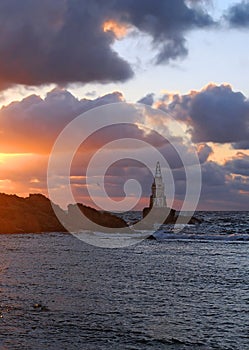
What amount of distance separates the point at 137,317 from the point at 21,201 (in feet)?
311

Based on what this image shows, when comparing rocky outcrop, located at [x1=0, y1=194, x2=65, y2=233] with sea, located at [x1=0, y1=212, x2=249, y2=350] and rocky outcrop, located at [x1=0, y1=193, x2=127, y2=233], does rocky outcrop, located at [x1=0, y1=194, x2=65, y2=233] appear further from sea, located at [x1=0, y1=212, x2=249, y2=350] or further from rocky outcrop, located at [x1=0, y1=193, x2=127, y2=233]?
sea, located at [x1=0, y1=212, x2=249, y2=350]

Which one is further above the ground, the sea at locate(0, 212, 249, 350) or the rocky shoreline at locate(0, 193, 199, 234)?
the rocky shoreline at locate(0, 193, 199, 234)

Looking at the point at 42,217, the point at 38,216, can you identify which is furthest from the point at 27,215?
the point at 42,217

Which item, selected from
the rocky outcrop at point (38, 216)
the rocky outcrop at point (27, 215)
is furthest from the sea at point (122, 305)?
the rocky outcrop at point (38, 216)

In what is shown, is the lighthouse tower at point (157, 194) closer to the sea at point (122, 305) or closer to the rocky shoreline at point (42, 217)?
the rocky shoreline at point (42, 217)

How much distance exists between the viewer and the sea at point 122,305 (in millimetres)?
18344

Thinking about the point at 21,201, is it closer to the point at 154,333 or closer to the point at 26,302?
the point at 26,302

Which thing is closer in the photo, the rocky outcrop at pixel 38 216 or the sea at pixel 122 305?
the sea at pixel 122 305

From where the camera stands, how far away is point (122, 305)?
2452 centimetres

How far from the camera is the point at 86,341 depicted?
18.0 metres

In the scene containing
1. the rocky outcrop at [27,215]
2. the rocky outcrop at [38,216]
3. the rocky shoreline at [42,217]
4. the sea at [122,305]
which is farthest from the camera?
the rocky shoreline at [42,217]

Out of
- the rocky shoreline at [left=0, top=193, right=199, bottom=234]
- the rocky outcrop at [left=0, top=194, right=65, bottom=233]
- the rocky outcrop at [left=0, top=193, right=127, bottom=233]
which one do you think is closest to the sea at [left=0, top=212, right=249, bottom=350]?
the rocky outcrop at [left=0, top=194, right=65, bottom=233]

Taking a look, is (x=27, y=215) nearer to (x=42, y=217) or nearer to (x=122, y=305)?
(x=42, y=217)

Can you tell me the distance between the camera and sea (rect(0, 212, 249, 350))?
18344mm
